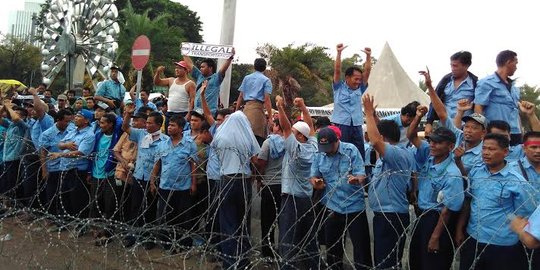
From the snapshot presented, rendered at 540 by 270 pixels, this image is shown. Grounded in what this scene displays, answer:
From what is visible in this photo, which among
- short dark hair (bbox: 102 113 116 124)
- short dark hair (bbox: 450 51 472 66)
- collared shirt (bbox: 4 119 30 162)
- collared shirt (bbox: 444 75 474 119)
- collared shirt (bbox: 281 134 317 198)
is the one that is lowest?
collared shirt (bbox: 4 119 30 162)

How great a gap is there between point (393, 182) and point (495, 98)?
1.48 meters

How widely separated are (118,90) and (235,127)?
488cm

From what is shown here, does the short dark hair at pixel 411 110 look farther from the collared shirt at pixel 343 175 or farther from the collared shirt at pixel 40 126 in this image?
the collared shirt at pixel 40 126

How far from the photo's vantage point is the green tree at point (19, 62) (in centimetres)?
4100

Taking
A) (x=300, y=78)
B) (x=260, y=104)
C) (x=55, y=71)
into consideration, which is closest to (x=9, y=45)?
(x=300, y=78)

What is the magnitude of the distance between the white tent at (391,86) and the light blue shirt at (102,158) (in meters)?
14.3

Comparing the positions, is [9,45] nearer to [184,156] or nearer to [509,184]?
[184,156]

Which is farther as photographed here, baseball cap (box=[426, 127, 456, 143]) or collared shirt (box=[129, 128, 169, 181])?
collared shirt (box=[129, 128, 169, 181])

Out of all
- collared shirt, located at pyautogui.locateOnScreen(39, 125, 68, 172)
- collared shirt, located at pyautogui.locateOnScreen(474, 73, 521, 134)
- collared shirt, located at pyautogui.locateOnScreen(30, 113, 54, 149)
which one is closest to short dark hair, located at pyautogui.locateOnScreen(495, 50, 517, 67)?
collared shirt, located at pyautogui.locateOnScreen(474, 73, 521, 134)

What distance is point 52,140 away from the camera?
740 cm

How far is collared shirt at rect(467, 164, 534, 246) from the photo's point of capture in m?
3.58

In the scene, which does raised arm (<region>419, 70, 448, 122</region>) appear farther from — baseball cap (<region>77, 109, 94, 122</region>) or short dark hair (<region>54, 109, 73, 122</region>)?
short dark hair (<region>54, 109, 73, 122</region>)

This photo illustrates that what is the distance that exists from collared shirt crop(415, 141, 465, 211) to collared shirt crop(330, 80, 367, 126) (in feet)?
5.18

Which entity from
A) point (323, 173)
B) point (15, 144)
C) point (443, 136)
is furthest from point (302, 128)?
point (15, 144)
